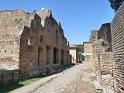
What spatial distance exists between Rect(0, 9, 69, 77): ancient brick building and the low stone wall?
5.12ft

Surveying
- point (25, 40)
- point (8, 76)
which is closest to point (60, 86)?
point (8, 76)

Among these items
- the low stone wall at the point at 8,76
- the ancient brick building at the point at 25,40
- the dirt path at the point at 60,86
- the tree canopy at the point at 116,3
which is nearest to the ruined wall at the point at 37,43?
the ancient brick building at the point at 25,40

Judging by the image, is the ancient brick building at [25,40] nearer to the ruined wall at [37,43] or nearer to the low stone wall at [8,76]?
the ruined wall at [37,43]

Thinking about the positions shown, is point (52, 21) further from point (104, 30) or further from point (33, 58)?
point (104, 30)

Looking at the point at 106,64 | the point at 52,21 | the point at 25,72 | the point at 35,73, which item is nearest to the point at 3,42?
the point at 25,72

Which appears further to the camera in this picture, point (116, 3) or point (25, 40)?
point (116, 3)

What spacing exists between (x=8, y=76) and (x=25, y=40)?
4.71m

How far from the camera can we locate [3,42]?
1934 centimetres

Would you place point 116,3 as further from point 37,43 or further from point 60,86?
point 60,86

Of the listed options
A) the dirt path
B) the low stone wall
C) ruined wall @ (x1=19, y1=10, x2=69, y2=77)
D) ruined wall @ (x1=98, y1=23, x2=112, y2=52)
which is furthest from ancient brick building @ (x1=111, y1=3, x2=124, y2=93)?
ruined wall @ (x1=19, y1=10, x2=69, y2=77)

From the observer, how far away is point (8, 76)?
50.9ft

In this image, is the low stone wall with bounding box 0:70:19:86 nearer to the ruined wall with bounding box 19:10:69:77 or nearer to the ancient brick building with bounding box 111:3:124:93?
the ruined wall with bounding box 19:10:69:77

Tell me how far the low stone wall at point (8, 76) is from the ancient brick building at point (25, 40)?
156 cm

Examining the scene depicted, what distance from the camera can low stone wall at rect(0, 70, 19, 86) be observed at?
576 inches
